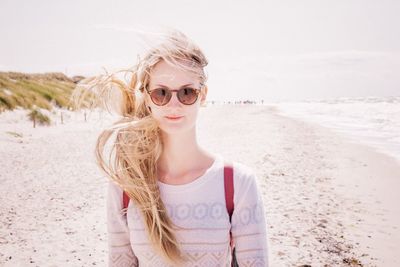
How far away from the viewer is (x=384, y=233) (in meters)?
5.11

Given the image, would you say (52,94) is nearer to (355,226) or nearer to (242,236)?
(355,226)

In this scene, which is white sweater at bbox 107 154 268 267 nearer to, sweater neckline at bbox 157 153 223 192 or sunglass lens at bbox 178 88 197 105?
sweater neckline at bbox 157 153 223 192

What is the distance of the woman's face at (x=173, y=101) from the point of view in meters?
1.76

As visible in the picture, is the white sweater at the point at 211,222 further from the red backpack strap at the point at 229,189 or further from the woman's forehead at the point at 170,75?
the woman's forehead at the point at 170,75

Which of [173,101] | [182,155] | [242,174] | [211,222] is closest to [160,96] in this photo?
[173,101]

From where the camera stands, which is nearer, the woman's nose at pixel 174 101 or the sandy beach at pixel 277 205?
the woman's nose at pixel 174 101

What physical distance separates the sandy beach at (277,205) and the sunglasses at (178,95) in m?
0.65

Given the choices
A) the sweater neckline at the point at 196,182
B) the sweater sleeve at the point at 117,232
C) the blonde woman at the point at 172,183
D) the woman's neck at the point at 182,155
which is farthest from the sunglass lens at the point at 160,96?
the sweater sleeve at the point at 117,232

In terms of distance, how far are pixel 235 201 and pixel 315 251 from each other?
11.2ft

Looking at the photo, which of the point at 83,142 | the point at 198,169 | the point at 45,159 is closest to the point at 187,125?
the point at 198,169

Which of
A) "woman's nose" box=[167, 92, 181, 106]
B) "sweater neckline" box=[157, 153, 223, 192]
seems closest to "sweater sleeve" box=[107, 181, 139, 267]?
"sweater neckline" box=[157, 153, 223, 192]

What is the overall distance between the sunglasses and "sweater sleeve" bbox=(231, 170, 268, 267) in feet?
1.65

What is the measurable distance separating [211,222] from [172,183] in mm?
334

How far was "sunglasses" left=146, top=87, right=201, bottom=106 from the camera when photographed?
177cm
